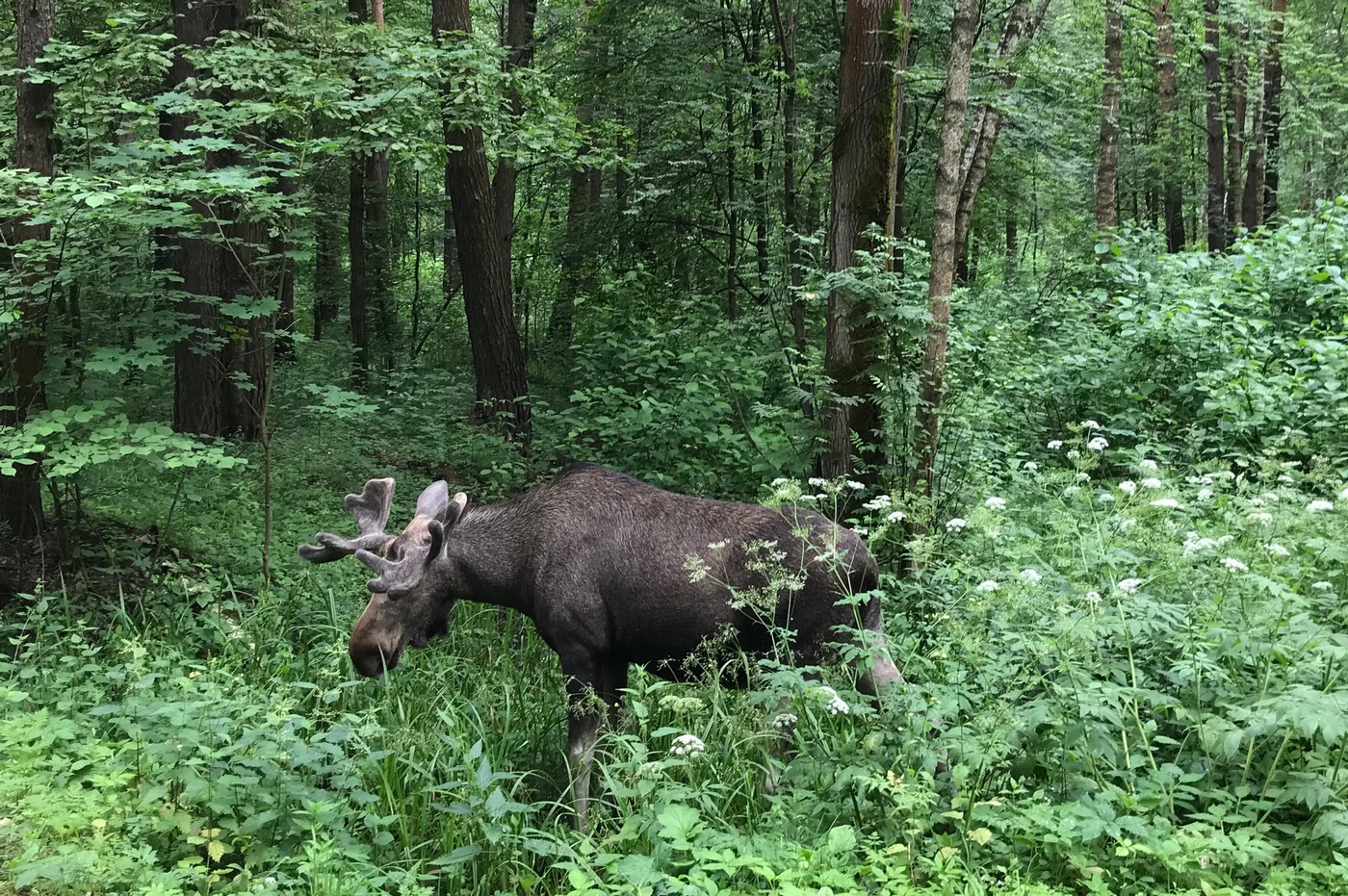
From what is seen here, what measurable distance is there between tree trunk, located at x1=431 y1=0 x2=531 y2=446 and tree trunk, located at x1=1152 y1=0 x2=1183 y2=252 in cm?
1193

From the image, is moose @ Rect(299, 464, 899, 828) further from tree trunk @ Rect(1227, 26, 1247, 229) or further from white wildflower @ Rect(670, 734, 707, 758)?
tree trunk @ Rect(1227, 26, 1247, 229)

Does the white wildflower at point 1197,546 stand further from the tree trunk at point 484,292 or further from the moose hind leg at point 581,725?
the tree trunk at point 484,292

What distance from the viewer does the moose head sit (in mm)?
5188

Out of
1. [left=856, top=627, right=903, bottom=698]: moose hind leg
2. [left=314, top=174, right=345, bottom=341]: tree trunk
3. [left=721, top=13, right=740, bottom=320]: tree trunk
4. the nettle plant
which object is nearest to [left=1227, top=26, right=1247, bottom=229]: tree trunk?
[left=721, top=13, right=740, bottom=320]: tree trunk

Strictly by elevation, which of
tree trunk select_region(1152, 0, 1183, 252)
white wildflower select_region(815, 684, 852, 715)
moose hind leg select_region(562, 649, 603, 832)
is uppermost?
tree trunk select_region(1152, 0, 1183, 252)

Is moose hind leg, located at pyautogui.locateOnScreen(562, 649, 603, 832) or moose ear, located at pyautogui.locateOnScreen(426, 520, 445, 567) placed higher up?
moose ear, located at pyautogui.locateOnScreen(426, 520, 445, 567)

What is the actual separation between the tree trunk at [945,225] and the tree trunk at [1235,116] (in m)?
12.1

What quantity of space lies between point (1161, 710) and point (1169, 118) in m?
18.1

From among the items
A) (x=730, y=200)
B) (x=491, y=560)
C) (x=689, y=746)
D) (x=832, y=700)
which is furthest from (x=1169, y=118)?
(x=689, y=746)

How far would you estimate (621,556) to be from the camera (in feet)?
17.0

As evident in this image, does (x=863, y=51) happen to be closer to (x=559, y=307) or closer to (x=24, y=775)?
(x=24, y=775)

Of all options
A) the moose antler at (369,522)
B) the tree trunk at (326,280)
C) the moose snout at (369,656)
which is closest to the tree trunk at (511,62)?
the tree trunk at (326,280)

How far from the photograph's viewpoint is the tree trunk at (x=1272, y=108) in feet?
59.6

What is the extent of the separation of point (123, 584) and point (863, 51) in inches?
290
